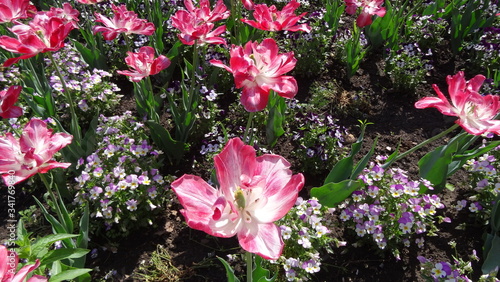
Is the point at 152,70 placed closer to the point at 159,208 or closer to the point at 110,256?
the point at 159,208

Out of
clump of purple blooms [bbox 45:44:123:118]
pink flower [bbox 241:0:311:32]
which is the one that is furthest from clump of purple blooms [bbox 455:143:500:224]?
clump of purple blooms [bbox 45:44:123:118]

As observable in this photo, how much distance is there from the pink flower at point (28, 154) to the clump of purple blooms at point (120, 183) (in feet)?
2.10

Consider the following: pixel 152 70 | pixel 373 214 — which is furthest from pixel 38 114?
pixel 373 214

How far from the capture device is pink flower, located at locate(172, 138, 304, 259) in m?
0.89

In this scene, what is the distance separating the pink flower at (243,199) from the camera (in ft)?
2.91

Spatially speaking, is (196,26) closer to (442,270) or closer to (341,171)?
(341,171)

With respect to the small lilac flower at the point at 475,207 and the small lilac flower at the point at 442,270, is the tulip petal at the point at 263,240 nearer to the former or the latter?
the small lilac flower at the point at 442,270

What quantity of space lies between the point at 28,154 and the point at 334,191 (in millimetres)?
1310

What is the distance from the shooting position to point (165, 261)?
2.02 meters

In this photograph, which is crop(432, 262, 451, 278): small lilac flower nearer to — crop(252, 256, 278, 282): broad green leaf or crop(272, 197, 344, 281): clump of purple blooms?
crop(272, 197, 344, 281): clump of purple blooms

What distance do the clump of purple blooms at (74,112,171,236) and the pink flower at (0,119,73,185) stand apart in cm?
64

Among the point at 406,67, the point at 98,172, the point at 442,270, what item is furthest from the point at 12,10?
the point at 406,67

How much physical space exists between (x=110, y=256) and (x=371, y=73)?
2.46 metres

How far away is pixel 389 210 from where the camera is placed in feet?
6.41
